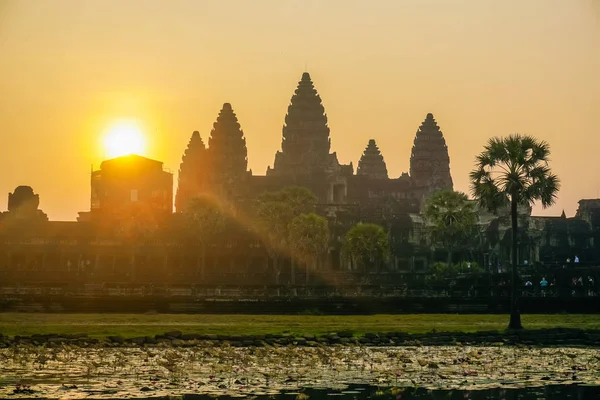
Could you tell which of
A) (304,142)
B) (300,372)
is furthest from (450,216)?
(300,372)

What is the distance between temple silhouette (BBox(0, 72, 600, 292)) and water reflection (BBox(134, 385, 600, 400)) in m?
71.2

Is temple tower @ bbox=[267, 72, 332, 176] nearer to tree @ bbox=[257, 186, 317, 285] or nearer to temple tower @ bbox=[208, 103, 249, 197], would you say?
temple tower @ bbox=[208, 103, 249, 197]

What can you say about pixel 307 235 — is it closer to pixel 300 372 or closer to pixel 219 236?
pixel 219 236

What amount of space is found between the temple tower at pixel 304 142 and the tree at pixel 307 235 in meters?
67.4

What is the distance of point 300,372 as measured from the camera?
4188 centimetres

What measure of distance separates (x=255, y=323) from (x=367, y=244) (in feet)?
212

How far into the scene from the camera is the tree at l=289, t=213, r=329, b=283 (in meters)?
124

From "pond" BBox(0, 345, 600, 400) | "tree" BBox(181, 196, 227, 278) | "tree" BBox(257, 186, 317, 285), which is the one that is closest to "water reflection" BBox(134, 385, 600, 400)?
"pond" BBox(0, 345, 600, 400)

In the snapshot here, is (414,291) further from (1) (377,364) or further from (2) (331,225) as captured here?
(2) (331,225)

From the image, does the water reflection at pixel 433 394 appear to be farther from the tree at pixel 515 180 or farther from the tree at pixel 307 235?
the tree at pixel 307 235

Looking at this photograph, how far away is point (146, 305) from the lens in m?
71.9

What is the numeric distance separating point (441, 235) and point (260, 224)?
54.6 feet

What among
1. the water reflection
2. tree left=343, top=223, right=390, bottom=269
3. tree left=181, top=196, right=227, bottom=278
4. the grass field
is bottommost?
the water reflection

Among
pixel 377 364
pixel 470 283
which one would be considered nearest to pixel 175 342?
pixel 377 364
